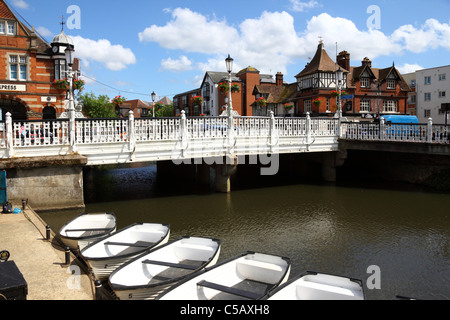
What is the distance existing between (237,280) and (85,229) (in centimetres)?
571

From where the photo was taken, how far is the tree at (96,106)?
5628cm

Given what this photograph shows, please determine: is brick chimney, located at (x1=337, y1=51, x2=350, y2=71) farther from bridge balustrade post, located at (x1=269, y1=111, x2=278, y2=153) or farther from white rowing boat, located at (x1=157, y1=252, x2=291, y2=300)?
white rowing boat, located at (x1=157, y1=252, x2=291, y2=300)

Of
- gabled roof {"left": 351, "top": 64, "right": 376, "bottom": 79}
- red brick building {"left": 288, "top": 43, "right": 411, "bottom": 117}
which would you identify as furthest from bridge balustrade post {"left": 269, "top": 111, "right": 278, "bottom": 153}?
gabled roof {"left": 351, "top": 64, "right": 376, "bottom": 79}

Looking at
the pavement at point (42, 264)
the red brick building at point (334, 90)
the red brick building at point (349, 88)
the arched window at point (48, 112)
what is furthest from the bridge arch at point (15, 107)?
the red brick building at point (349, 88)

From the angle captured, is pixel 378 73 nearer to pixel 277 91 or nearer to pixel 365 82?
pixel 365 82

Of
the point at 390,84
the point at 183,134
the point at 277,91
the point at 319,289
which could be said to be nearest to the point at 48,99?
the point at 183,134

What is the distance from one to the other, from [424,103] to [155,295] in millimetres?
62134

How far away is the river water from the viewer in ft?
33.3

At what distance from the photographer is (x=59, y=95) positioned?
30.4 m

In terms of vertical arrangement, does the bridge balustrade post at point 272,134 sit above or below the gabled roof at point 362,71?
below

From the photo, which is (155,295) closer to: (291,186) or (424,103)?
(291,186)

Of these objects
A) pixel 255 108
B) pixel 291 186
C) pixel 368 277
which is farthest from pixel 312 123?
pixel 255 108

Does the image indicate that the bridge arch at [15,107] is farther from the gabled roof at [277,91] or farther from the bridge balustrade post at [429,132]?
the gabled roof at [277,91]

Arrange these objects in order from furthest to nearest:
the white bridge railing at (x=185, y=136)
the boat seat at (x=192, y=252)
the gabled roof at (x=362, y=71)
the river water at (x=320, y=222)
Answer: the gabled roof at (x=362, y=71), the white bridge railing at (x=185, y=136), the river water at (x=320, y=222), the boat seat at (x=192, y=252)
